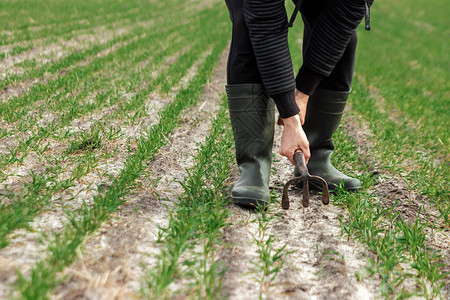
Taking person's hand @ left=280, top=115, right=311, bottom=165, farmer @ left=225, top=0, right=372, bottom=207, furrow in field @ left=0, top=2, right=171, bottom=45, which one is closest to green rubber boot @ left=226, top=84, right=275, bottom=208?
farmer @ left=225, top=0, right=372, bottom=207

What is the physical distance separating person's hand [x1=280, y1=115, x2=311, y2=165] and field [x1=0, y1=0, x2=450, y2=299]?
0.40 m

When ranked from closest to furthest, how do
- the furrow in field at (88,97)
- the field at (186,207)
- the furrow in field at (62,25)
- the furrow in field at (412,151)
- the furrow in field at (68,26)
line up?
1. the field at (186,207)
2. the furrow in field at (412,151)
3. the furrow in field at (88,97)
4. the furrow in field at (62,25)
5. the furrow in field at (68,26)

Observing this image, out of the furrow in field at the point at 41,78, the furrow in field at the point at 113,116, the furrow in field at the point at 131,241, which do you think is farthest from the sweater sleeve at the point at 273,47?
the furrow in field at the point at 41,78

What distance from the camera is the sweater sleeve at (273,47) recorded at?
209 centimetres

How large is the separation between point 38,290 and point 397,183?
2.50 meters

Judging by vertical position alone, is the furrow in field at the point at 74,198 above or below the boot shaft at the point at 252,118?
below

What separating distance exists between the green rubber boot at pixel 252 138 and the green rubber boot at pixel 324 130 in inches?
16.0

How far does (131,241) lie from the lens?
1949 mm

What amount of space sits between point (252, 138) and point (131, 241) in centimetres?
98

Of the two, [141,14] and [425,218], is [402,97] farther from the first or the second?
[141,14]

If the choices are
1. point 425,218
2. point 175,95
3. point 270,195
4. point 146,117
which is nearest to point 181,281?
point 270,195

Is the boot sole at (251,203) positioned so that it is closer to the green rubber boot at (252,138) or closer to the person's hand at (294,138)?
the green rubber boot at (252,138)

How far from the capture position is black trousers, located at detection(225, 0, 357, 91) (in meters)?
2.34

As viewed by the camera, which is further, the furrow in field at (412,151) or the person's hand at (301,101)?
the furrow in field at (412,151)
